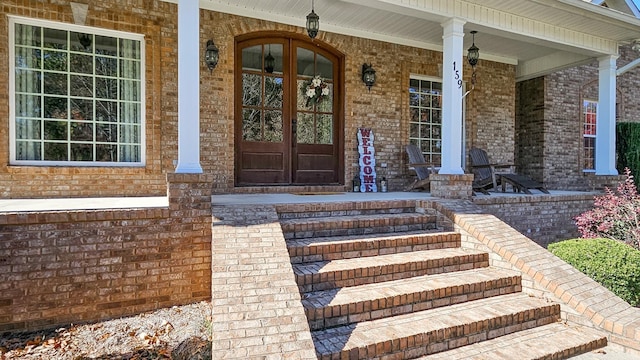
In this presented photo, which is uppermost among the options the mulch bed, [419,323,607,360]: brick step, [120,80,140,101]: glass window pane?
[120,80,140,101]: glass window pane

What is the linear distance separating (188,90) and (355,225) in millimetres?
2249

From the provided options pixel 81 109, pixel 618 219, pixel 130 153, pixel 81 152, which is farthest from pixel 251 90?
pixel 618 219

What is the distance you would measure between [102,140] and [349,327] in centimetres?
443

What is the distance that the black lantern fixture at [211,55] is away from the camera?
18.1 ft

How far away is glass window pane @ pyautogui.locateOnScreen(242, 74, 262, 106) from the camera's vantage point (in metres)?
6.06

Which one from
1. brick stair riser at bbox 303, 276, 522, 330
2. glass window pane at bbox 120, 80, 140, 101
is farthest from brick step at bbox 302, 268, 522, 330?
glass window pane at bbox 120, 80, 140, 101

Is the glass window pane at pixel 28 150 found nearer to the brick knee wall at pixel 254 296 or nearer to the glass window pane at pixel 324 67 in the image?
the brick knee wall at pixel 254 296

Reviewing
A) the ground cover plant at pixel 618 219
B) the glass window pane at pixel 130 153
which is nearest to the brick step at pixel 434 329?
the ground cover plant at pixel 618 219

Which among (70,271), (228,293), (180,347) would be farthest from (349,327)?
(70,271)

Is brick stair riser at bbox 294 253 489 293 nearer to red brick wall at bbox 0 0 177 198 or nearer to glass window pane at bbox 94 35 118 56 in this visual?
red brick wall at bbox 0 0 177 198

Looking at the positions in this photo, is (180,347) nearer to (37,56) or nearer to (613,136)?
(37,56)

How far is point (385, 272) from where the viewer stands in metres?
3.40

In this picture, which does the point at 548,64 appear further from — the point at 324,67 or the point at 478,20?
the point at 324,67

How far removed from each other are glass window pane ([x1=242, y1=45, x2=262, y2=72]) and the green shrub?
490cm
